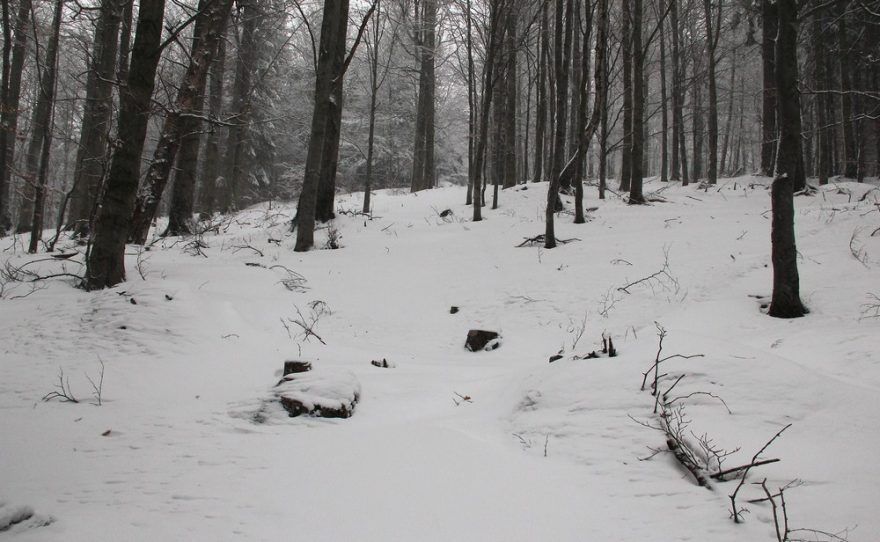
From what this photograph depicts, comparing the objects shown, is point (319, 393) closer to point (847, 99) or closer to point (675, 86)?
point (675, 86)

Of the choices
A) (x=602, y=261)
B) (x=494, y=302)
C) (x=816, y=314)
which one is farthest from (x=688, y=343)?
(x=602, y=261)

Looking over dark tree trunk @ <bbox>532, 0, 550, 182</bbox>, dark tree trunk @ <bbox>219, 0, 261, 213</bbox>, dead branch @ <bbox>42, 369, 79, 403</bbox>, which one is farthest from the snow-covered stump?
dark tree trunk @ <bbox>219, 0, 261, 213</bbox>

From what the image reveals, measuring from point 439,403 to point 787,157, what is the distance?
5091 mm

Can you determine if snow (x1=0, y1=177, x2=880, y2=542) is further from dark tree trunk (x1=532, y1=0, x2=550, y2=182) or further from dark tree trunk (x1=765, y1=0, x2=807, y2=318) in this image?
dark tree trunk (x1=532, y1=0, x2=550, y2=182)

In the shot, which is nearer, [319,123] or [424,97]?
[319,123]

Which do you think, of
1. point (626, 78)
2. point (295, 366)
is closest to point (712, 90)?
point (626, 78)

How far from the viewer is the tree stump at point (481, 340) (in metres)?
6.68

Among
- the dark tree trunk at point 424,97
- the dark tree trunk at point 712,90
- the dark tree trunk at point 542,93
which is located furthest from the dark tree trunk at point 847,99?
the dark tree trunk at point 424,97

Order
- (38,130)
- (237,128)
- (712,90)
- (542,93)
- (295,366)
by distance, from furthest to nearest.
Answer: (237,128)
(38,130)
(712,90)
(542,93)
(295,366)

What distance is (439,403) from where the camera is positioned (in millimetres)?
4297

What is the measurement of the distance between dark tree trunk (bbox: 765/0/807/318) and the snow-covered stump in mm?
5282

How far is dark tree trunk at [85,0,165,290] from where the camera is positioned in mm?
6039

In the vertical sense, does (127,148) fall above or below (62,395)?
above

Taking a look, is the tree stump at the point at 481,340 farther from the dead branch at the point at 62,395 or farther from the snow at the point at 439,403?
the dead branch at the point at 62,395
